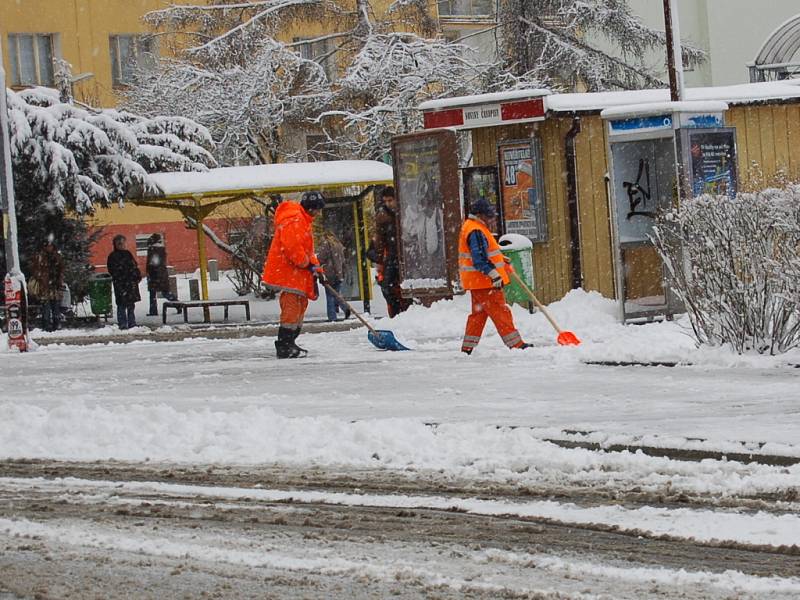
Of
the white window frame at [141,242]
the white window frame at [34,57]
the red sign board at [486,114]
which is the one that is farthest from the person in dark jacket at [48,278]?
the white window frame at [141,242]

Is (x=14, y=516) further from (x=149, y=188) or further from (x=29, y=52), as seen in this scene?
(x=29, y=52)

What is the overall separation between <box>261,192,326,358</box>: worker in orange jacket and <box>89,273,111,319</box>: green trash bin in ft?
42.8

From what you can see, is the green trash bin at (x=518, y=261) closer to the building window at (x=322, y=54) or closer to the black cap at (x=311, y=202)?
the black cap at (x=311, y=202)

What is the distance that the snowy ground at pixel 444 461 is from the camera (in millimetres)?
6109

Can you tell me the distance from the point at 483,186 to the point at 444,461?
12174mm

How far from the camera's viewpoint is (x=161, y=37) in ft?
133

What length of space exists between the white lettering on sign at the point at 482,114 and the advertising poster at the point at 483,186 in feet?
2.26

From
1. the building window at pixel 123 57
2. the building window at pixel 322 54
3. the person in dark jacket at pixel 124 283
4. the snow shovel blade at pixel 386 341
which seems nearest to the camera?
Answer: the snow shovel blade at pixel 386 341

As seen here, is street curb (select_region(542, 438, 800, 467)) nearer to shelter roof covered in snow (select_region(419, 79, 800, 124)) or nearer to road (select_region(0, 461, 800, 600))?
road (select_region(0, 461, 800, 600))

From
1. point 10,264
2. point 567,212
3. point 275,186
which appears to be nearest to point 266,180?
point 275,186

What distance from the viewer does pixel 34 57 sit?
45000 mm

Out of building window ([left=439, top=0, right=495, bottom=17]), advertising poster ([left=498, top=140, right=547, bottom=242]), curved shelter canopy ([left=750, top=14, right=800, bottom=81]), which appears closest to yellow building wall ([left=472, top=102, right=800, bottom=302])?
advertising poster ([left=498, top=140, right=547, bottom=242])

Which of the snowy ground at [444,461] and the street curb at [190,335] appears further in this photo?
the street curb at [190,335]

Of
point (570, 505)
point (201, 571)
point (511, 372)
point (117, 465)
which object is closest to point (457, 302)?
point (511, 372)
